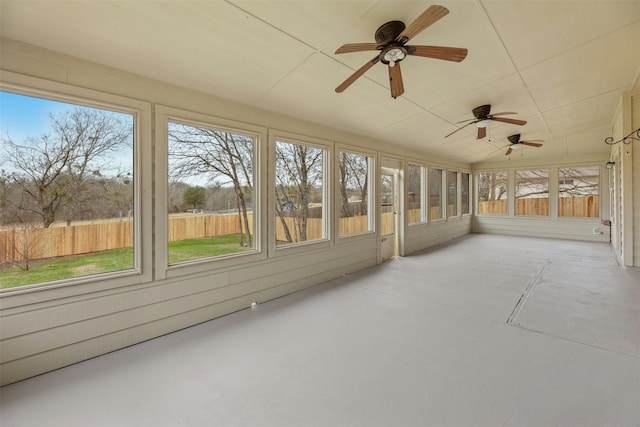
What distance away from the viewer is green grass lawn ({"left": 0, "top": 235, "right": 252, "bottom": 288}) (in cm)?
212

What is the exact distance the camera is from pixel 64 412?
176 cm

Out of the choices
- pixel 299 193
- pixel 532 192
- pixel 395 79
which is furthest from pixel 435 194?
pixel 395 79

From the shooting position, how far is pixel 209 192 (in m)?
3.16

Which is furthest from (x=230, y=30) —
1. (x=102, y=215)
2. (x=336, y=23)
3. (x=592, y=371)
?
(x=592, y=371)

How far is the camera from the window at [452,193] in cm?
825

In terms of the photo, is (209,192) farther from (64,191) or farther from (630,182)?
(630,182)

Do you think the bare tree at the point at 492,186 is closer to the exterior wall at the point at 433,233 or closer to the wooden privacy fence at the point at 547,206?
the wooden privacy fence at the point at 547,206

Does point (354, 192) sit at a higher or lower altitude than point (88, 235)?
higher

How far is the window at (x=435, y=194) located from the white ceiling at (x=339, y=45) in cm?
309

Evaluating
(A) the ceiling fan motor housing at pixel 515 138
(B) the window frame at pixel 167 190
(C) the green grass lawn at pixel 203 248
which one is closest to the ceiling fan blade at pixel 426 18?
(B) the window frame at pixel 167 190

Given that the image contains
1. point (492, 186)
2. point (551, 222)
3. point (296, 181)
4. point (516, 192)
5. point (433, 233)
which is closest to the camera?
point (296, 181)

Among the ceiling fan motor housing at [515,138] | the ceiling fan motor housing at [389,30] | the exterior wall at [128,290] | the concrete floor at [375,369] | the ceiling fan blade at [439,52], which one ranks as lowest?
the concrete floor at [375,369]

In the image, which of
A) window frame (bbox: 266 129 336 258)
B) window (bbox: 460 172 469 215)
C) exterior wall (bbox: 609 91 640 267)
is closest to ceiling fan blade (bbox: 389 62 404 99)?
window frame (bbox: 266 129 336 258)

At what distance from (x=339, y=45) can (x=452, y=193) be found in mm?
7160
